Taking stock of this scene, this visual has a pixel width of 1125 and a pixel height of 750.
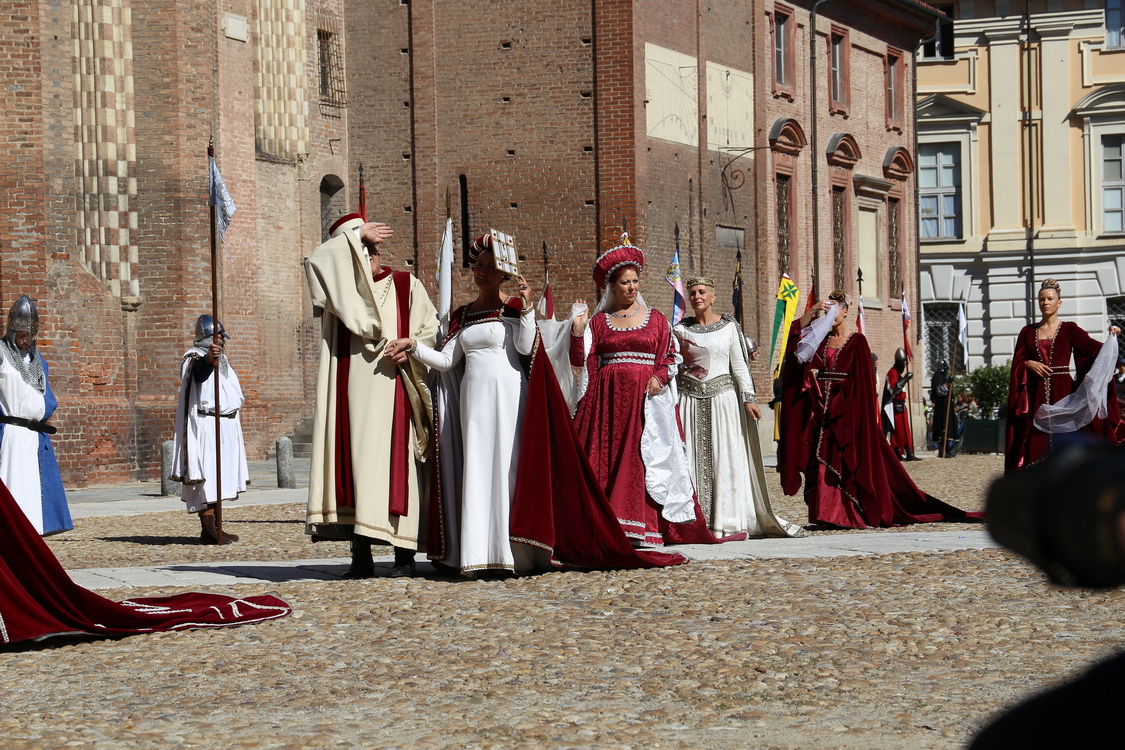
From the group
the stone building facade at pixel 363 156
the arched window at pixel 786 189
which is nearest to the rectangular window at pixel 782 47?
the stone building facade at pixel 363 156

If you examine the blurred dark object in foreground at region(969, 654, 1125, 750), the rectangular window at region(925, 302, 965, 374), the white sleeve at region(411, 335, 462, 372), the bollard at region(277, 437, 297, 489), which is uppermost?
the rectangular window at region(925, 302, 965, 374)

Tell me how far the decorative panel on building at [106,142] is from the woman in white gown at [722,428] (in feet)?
39.3

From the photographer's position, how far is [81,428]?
19.5 metres

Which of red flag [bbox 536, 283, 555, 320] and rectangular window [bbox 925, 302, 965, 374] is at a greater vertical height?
rectangular window [bbox 925, 302, 965, 374]

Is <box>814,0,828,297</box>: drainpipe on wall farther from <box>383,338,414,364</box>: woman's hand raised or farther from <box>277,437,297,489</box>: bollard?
<box>383,338,414,364</box>: woman's hand raised

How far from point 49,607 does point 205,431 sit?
20.5 ft

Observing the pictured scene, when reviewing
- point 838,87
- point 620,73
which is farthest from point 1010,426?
point 838,87

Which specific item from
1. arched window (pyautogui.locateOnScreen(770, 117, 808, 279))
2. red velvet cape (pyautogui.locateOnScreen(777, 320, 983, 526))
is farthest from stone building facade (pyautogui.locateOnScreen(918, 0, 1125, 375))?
red velvet cape (pyautogui.locateOnScreen(777, 320, 983, 526))

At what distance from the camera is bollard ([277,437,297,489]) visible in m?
18.5

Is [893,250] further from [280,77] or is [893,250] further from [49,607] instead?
[49,607]

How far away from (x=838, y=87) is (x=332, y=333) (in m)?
27.3

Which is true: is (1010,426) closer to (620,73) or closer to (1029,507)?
(1029,507)

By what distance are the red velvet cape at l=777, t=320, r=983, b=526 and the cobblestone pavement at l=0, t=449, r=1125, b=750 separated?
3012 mm

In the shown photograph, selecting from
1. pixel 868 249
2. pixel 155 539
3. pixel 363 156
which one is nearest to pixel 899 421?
pixel 363 156
